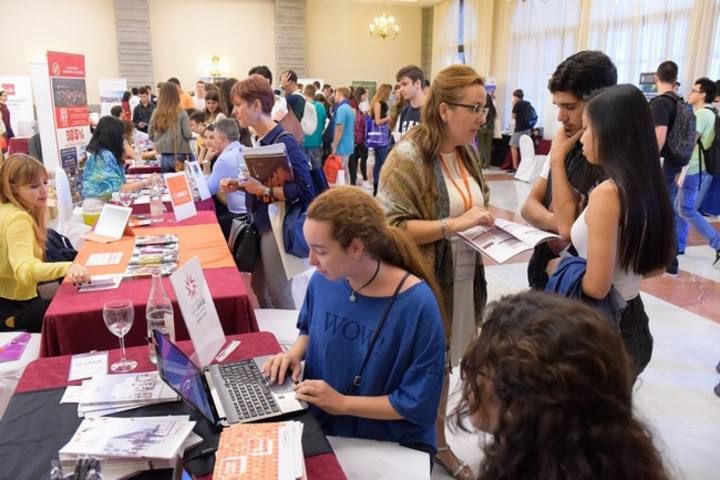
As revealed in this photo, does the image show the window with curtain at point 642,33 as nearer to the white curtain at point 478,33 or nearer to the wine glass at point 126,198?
the white curtain at point 478,33

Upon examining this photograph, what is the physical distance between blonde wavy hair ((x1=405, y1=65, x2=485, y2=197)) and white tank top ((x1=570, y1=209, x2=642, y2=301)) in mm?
491

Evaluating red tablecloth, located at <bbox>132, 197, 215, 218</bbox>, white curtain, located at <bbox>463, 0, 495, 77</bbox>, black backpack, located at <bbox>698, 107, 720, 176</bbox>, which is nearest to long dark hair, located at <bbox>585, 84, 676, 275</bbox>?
red tablecloth, located at <bbox>132, 197, 215, 218</bbox>

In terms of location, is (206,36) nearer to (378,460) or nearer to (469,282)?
(469,282)

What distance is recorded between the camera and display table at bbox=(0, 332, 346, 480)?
1138 millimetres

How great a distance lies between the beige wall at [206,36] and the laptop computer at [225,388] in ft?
44.0

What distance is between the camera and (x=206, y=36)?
44.7ft

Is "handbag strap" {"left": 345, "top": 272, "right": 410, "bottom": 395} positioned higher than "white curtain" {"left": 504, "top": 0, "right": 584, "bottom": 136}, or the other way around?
"white curtain" {"left": 504, "top": 0, "right": 584, "bottom": 136}

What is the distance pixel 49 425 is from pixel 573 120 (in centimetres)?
166

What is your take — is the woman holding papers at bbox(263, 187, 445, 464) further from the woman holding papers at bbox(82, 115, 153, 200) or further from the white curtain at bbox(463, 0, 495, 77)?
the white curtain at bbox(463, 0, 495, 77)

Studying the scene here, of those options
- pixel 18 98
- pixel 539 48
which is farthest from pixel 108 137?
pixel 539 48

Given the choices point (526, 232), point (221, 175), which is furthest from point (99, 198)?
point (526, 232)

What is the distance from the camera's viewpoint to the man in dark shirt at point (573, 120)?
171 cm

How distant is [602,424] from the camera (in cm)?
68

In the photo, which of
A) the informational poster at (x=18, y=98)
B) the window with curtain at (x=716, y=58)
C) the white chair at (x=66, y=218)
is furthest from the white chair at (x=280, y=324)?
the informational poster at (x=18, y=98)
